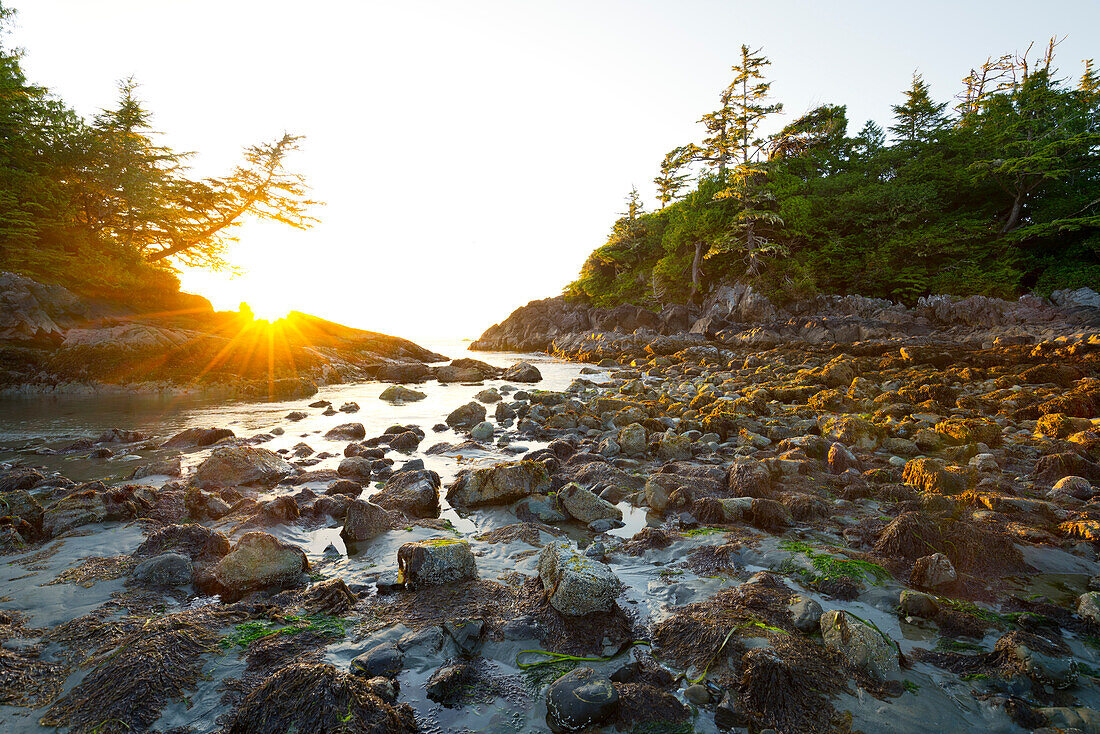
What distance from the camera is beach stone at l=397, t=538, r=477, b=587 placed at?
13.4ft

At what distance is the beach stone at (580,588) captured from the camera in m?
3.58

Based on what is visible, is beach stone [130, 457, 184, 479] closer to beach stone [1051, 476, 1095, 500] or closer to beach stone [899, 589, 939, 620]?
beach stone [899, 589, 939, 620]

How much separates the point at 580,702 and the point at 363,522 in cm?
387

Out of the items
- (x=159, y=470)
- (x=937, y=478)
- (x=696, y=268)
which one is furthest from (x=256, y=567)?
(x=696, y=268)

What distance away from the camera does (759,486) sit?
20.9ft

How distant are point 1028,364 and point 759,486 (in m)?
18.9

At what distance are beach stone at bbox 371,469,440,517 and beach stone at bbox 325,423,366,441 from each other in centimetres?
466

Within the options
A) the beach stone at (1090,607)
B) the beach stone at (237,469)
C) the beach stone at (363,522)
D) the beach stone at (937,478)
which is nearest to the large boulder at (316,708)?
the beach stone at (363,522)

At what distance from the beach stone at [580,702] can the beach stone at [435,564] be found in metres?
1.73

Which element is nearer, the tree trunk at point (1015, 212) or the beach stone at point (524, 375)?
the beach stone at point (524, 375)

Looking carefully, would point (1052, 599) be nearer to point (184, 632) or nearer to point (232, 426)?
point (184, 632)

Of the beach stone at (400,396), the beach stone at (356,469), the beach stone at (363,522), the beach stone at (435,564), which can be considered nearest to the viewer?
the beach stone at (435,564)

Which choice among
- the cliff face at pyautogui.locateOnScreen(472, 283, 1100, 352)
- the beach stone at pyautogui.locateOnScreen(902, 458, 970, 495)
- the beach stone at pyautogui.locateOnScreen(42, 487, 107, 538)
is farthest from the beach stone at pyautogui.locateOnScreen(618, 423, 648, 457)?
the cliff face at pyautogui.locateOnScreen(472, 283, 1100, 352)

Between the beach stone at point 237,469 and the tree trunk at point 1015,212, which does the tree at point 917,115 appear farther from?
the beach stone at point 237,469
